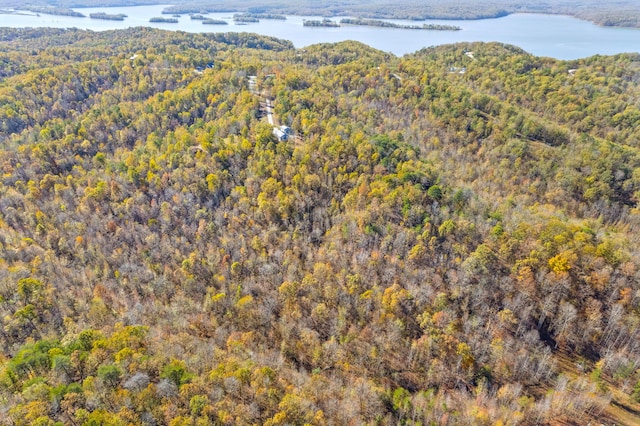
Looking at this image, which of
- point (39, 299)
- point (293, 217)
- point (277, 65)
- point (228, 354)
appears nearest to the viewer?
point (228, 354)

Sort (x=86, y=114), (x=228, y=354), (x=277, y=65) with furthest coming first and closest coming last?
1. (x=277, y=65)
2. (x=86, y=114)
3. (x=228, y=354)

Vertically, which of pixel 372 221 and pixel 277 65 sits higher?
pixel 277 65

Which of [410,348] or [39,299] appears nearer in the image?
[410,348]

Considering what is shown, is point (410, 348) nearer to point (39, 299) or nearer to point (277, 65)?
point (39, 299)

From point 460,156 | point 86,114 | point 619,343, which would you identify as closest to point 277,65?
point 86,114

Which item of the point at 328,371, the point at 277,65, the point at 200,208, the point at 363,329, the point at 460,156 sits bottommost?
the point at 328,371

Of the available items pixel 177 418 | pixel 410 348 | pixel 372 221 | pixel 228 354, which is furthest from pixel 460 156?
pixel 177 418
